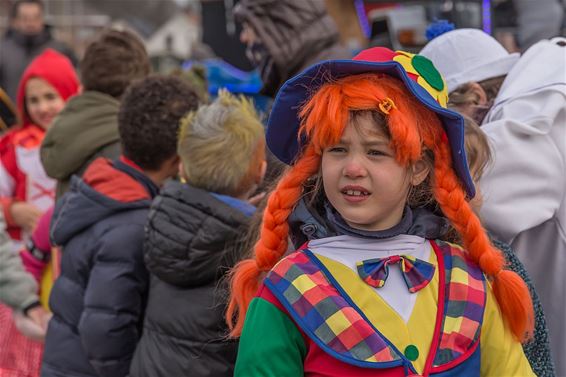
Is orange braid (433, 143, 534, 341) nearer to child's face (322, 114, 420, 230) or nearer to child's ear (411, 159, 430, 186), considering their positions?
child's ear (411, 159, 430, 186)

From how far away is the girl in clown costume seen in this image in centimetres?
209

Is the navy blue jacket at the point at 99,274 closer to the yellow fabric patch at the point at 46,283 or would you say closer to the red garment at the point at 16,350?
the yellow fabric patch at the point at 46,283

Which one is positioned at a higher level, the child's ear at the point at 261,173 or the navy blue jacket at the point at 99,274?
the child's ear at the point at 261,173

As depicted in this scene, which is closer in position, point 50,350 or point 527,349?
point 527,349

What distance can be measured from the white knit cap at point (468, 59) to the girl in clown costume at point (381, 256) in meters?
0.86

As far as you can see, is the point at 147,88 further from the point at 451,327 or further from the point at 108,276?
the point at 451,327

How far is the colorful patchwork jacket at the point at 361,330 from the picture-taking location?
2.07 m

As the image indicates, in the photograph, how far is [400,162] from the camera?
2150 millimetres

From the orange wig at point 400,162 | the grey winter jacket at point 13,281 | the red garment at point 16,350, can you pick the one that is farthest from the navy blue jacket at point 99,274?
the orange wig at point 400,162

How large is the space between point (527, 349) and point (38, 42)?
22.5ft

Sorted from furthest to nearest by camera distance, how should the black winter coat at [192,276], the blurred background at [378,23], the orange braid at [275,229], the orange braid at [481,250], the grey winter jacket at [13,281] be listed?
1. the blurred background at [378,23]
2. the grey winter jacket at [13,281]
3. the black winter coat at [192,276]
4. the orange braid at [275,229]
5. the orange braid at [481,250]

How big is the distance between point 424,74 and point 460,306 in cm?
62

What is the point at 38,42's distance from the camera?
8.23m

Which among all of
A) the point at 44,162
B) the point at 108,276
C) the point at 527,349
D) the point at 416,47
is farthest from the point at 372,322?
the point at 416,47
